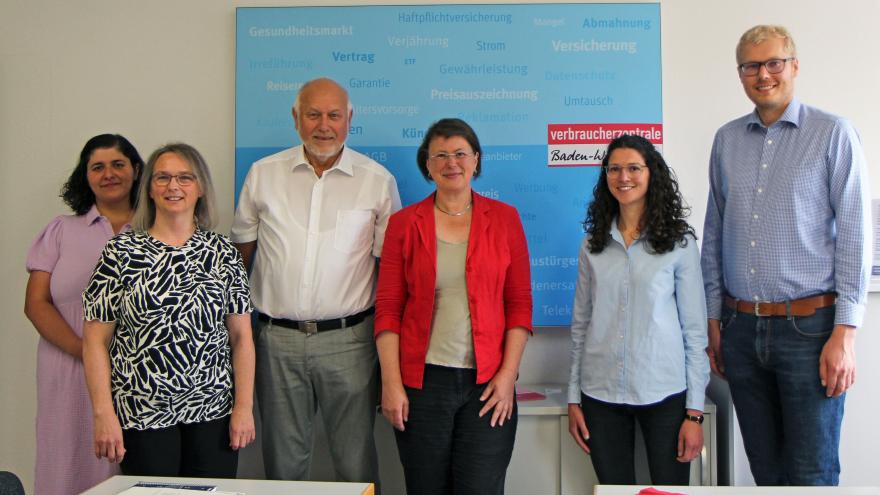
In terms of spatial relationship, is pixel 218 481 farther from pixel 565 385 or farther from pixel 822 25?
pixel 822 25

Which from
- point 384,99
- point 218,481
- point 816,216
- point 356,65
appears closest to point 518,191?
point 384,99

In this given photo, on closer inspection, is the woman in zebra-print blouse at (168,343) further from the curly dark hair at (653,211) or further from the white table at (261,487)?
the curly dark hair at (653,211)

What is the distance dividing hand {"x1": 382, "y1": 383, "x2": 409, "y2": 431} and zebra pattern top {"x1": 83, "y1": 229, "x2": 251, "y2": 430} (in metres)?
0.51

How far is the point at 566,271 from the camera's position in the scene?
289cm

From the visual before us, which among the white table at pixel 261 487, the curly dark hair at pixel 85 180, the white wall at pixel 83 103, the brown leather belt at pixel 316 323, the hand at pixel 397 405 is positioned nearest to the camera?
the white table at pixel 261 487

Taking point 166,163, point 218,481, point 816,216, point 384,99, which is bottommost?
point 218,481

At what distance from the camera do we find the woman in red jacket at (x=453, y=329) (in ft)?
6.86

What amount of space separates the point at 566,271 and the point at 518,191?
41cm

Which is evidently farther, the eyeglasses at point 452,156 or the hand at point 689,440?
the eyeglasses at point 452,156

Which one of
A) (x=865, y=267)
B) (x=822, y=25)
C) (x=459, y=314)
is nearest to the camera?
(x=865, y=267)

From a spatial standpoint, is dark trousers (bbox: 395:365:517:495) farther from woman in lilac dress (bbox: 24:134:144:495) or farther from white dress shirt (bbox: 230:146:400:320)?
woman in lilac dress (bbox: 24:134:144:495)

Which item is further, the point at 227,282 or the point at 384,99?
the point at 384,99

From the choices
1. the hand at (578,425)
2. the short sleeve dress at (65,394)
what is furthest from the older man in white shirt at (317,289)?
the hand at (578,425)

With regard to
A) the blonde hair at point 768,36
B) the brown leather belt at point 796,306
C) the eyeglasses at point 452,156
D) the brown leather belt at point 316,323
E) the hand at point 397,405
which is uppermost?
the blonde hair at point 768,36
